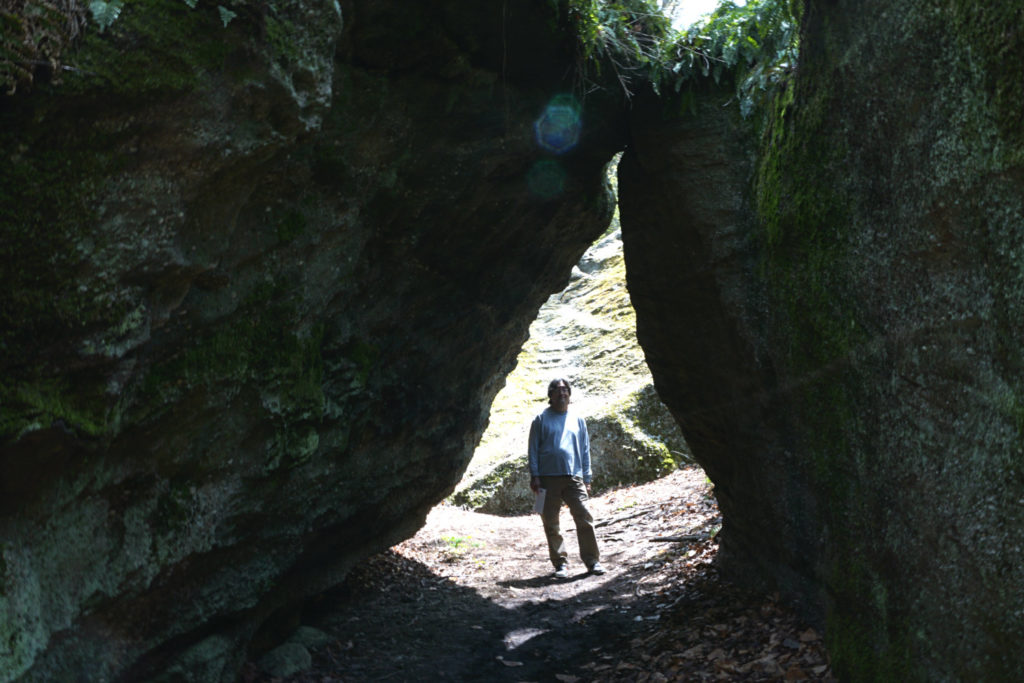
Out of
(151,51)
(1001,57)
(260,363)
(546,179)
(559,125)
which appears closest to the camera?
(1001,57)

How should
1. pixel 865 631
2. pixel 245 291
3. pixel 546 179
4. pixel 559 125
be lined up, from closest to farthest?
Answer: pixel 865 631
pixel 245 291
pixel 559 125
pixel 546 179

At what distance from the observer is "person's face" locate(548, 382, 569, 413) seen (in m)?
9.30

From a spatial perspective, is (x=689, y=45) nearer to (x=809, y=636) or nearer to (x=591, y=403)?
(x=809, y=636)

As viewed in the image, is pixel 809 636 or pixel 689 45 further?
pixel 689 45

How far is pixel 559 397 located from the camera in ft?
30.5

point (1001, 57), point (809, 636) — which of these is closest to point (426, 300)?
point (809, 636)

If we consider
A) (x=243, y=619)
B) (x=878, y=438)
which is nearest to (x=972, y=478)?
(x=878, y=438)

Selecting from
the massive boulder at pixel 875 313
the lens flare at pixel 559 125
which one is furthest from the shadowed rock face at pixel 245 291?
the massive boulder at pixel 875 313

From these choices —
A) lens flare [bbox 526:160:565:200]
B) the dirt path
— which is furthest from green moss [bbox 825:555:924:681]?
lens flare [bbox 526:160:565:200]

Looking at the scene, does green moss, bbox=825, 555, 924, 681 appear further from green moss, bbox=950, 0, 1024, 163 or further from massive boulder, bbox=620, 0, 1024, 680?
green moss, bbox=950, 0, 1024, 163

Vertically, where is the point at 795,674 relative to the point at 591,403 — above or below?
below

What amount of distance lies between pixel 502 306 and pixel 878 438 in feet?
14.7

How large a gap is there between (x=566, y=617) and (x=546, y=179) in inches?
167

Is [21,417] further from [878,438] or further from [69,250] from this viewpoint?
[878,438]
